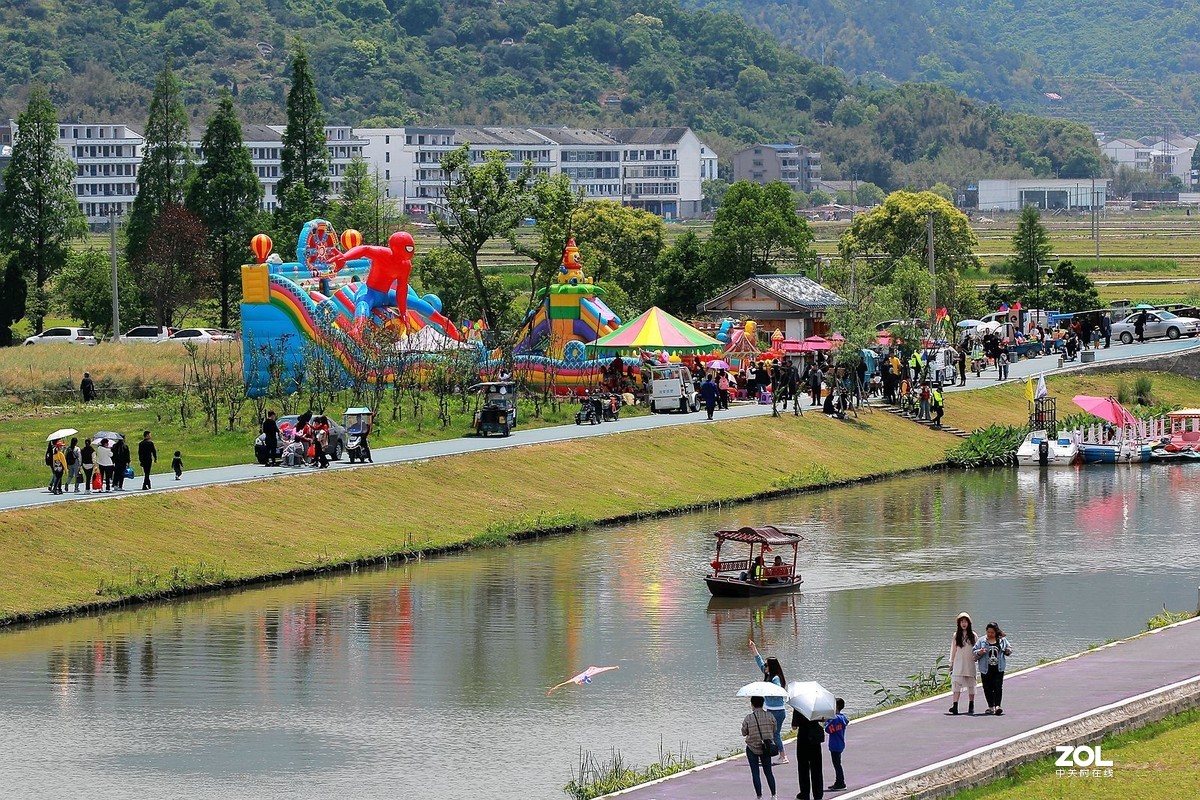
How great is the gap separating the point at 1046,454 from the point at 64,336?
46059 mm

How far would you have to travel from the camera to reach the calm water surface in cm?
2705

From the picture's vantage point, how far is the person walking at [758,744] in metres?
22.6

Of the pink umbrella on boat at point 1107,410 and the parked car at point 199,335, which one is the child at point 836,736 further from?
the parked car at point 199,335

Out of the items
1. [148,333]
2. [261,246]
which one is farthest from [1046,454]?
[148,333]

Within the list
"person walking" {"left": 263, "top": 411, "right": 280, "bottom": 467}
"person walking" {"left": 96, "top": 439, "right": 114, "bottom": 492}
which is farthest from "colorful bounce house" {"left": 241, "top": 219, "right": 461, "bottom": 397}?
"person walking" {"left": 96, "top": 439, "right": 114, "bottom": 492}

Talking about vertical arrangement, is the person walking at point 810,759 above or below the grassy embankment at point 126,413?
below

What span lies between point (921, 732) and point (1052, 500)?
3288cm

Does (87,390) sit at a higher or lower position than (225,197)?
lower

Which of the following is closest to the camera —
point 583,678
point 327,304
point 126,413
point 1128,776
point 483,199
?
point 1128,776

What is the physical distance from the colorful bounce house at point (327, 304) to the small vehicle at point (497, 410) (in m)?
4.34

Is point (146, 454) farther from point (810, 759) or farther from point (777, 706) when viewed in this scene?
point (810, 759)

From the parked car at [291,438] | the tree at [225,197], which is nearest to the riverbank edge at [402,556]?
the parked car at [291,438]

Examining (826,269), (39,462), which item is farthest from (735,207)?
(39,462)

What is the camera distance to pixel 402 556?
147ft
